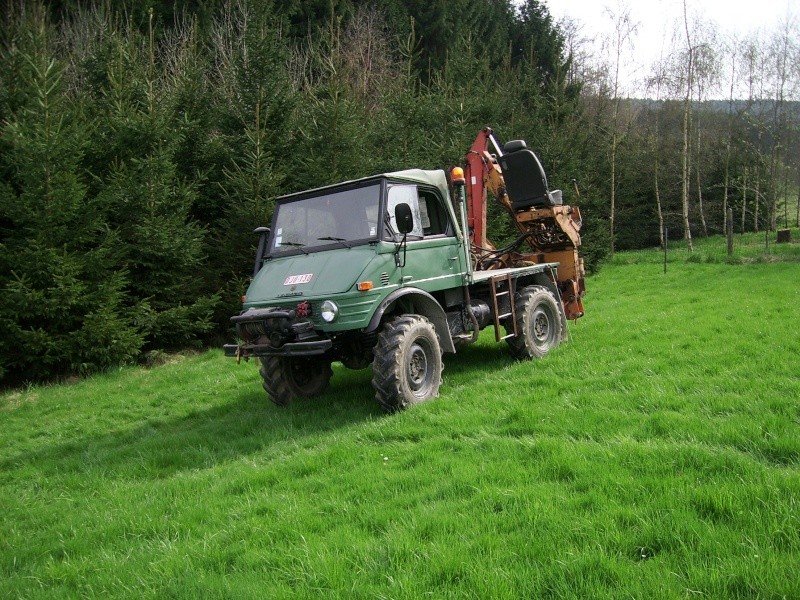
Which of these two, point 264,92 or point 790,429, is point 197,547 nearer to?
point 790,429

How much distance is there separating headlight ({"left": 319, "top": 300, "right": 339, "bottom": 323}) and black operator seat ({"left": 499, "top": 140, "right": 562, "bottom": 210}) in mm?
4933

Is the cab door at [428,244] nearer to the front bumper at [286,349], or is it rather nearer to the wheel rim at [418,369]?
the wheel rim at [418,369]

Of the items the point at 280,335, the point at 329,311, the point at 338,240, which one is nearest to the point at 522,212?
the point at 338,240

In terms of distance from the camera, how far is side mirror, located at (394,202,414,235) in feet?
21.8

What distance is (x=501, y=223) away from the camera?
62.7 ft

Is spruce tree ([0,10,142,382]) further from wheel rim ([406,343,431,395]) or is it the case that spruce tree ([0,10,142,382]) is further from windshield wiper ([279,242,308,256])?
wheel rim ([406,343,431,395])

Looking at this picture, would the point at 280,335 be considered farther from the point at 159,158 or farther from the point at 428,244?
the point at 159,158

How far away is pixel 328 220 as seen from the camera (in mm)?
7090

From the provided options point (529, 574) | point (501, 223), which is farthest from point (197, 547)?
point (501, 223)

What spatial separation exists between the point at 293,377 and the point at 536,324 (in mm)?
3452

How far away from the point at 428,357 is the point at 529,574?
3.82m

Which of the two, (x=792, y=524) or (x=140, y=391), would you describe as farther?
(x=140, y=391)

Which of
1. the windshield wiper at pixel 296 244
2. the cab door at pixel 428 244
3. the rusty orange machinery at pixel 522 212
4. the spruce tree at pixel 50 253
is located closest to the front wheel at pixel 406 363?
the cab door at pixel 428 244

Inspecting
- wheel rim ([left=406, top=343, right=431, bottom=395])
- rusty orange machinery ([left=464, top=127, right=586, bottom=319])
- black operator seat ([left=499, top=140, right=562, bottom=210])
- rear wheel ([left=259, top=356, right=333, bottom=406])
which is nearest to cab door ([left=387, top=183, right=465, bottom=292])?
wheel rim ([left=406, top=343, right=431, bottom=395])
